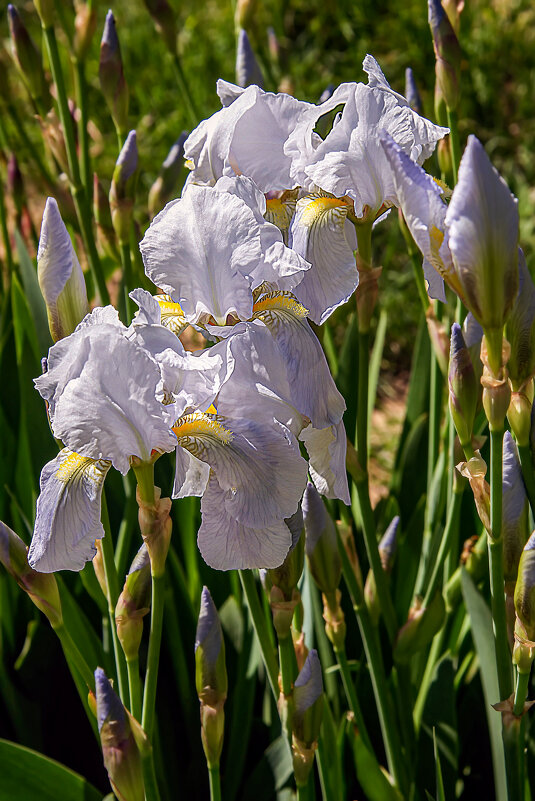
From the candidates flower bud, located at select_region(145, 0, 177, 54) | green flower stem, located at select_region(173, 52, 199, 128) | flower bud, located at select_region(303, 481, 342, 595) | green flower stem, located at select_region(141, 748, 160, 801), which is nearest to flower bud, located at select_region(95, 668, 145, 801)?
green flower stem, located at select_region(141, 748, 160, 801)

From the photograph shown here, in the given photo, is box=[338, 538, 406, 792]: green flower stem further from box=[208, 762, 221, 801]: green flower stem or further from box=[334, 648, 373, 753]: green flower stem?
box=[208, 762, 221, 801]: green flower stem

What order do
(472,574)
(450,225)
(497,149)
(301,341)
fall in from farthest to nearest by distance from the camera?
(497,149) → (472,574) → (301,341) → (450,225)

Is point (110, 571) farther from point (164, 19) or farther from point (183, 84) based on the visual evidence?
point (164, 19)

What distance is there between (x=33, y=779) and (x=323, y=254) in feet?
2.35

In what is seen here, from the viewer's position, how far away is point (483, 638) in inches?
37.9

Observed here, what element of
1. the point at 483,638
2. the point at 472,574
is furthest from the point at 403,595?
the point at 483,638

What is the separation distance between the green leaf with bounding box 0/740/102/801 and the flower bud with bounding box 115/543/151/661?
275mm

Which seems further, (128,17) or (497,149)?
(128,17)

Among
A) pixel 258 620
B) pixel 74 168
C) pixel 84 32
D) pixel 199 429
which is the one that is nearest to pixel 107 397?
pixel 199 429

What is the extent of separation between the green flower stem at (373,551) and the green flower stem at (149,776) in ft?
1.10

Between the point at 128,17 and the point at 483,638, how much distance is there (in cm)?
434

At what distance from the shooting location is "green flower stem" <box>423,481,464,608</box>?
1.08 metres

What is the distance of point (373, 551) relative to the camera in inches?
39.4

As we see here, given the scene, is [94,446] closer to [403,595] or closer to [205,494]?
[205,494]
